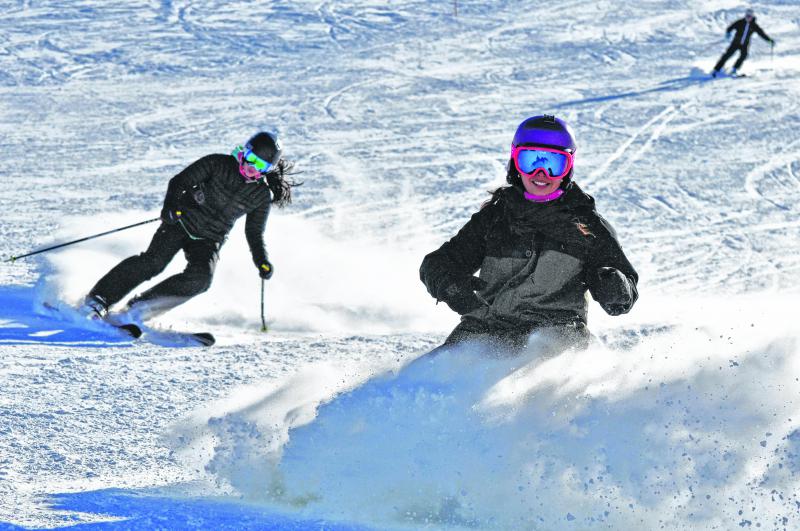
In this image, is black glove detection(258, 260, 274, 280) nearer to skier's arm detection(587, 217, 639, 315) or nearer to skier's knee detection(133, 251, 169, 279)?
skier's knee detection(133, 251, 169, 279)

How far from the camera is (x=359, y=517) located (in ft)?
12.8

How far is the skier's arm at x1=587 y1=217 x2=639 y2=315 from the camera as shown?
4117mm

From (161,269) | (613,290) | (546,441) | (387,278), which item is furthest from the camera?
(387,278)

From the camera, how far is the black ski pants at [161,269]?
7.18 m

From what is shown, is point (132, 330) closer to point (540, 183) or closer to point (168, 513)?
point (168, 513)

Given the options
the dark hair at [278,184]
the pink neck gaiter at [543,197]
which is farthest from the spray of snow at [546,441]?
the dark hair at [278,184]

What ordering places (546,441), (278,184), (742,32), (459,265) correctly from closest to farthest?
(546,441)
(459,265)
(278,184)
(742,32)

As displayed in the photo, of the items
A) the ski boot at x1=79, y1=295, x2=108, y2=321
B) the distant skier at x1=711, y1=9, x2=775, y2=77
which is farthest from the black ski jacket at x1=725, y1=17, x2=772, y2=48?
the ski boot at x1=79, y1=295, x2=108, y2=321

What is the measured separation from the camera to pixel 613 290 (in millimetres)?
4109

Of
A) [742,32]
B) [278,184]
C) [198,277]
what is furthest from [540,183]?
[742,32]

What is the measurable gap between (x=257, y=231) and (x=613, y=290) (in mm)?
3592

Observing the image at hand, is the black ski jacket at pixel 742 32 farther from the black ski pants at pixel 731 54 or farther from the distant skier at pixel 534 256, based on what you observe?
the distant skier at pixel 534 256

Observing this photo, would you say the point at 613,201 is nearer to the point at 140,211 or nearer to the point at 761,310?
the point at 761,310

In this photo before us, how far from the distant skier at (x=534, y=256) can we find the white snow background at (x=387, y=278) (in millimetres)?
198
